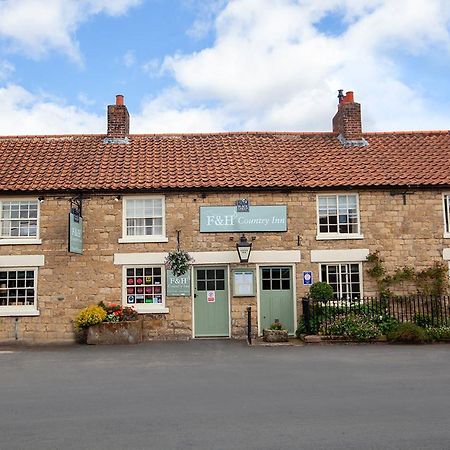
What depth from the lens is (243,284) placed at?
15.9 metres

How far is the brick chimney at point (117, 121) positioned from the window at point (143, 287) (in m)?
5.81

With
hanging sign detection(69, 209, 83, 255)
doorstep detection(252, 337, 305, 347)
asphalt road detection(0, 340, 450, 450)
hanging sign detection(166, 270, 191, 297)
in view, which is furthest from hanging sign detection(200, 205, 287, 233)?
asphalt road detection(0, 340, 450, 450)

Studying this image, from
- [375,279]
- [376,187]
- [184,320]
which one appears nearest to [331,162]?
[376,187]

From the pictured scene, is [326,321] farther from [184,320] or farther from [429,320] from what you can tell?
[184,320]

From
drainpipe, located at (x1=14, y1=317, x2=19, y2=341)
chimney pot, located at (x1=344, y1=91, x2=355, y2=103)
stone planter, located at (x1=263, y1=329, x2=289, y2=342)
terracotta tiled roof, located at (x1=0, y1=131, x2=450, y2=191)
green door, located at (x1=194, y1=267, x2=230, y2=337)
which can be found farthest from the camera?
chimney pot, located at (x1=344, y1=91, x2=355, y2=103)

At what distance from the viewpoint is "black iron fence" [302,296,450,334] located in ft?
49.4

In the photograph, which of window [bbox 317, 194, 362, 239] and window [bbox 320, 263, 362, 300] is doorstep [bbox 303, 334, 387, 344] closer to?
window [bbox 320, 263, 362, 300]

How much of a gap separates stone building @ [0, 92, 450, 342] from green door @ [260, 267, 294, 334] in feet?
0.10

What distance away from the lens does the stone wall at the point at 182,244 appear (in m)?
15.7

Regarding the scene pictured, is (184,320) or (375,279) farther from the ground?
(375,279)

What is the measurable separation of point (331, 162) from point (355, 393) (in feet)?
34.6

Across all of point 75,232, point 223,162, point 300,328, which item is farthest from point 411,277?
point 75,232

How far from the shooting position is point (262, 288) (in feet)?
52.8

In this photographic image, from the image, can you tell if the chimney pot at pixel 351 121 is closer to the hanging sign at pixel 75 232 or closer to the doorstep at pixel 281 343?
the doorstep at pixel 281 343
